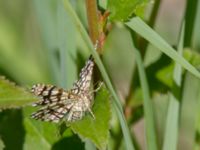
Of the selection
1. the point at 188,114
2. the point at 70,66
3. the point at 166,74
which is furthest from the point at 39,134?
the point at 188,114

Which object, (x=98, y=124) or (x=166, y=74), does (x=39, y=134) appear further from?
(x=166, y=74)

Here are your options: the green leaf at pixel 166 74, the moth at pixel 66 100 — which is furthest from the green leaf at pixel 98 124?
the green leaf at pixel 166 74

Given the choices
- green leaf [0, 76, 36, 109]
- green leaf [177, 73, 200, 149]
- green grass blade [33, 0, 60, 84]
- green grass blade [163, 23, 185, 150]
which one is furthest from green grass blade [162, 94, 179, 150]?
green leaf [177, 73, 200, 149]

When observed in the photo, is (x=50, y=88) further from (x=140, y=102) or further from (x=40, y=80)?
(x=40, y=80)

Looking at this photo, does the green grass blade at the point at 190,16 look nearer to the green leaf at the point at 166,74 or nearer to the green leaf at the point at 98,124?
the green leaf at the point at 166,74

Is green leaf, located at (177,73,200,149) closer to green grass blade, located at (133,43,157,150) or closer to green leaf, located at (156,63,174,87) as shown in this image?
green leaf, located at (156,63,174,87)

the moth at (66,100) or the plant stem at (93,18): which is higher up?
the plant stem at (93,18)

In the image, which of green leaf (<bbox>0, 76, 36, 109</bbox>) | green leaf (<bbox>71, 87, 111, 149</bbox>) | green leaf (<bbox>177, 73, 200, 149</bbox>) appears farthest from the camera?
green leaf (<bbox>177, 73, 200, 149</bbox>)
